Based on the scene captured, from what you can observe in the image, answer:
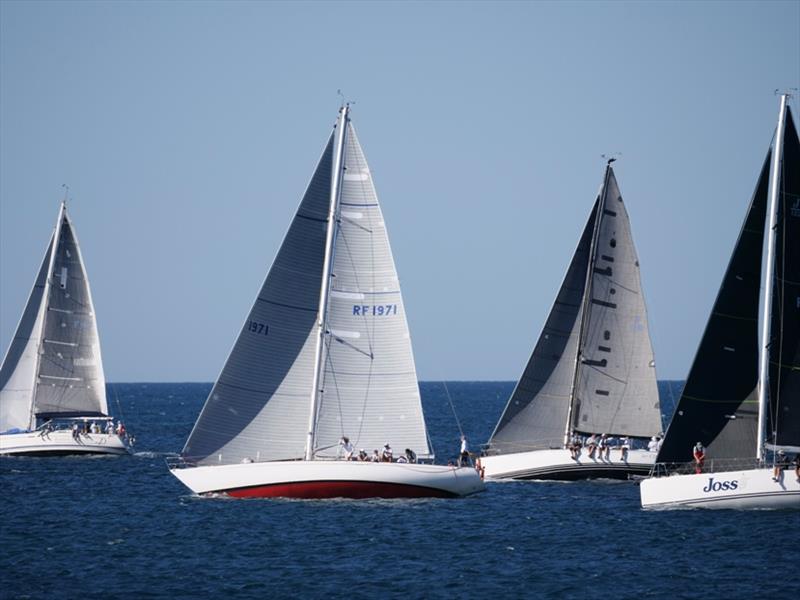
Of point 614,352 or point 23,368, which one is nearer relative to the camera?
point 614,352

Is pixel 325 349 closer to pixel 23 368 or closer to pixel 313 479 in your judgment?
pixel 313 479

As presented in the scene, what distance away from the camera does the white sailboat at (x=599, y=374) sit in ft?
173

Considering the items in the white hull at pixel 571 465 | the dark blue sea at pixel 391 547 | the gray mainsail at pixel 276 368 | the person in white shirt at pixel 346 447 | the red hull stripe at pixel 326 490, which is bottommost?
the dark blue sea at pixel 391 547

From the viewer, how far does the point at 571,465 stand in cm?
5150

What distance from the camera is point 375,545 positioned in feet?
120

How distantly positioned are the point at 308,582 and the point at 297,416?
1136 cm

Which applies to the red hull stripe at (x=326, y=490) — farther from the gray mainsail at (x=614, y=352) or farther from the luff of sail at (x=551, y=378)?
the gray mainsail at (x=614, y=352)

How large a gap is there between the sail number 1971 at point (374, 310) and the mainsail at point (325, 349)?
0.03 metres

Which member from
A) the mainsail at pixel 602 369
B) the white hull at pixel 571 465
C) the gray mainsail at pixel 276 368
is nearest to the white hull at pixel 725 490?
the white hull at pixel 571 465

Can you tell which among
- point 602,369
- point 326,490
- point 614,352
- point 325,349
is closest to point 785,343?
point 614,352

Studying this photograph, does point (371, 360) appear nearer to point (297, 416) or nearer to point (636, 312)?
point (297, 416)

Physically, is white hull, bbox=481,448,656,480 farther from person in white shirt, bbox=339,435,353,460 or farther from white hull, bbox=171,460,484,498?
person in white shirt, bbox=339,435,353,460

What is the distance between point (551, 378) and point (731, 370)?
12.4 meters

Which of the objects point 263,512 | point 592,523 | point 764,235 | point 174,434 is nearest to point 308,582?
point 263,512
